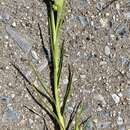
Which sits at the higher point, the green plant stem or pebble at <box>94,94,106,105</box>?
the green plant stem

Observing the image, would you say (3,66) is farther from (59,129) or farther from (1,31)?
(59,129)

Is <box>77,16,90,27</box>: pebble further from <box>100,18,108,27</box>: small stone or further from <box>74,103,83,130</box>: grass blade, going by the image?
<box>74,103,83,130</box>: grass blade

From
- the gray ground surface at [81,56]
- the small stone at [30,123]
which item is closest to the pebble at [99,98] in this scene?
the gray ground surface at [81,56]

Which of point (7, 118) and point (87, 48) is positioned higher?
point (87, 48)

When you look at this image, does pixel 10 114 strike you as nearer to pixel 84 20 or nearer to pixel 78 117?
pixel 78 117

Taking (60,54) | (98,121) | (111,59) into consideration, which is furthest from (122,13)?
(98,121)

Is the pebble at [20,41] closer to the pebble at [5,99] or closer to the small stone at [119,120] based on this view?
the pebble at [5,99]

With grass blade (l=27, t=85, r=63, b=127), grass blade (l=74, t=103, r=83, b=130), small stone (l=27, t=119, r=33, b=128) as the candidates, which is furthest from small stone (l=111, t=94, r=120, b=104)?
small stone (l=27, t=119, r=33, b=128)

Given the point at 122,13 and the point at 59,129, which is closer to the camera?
the point at 59,129
